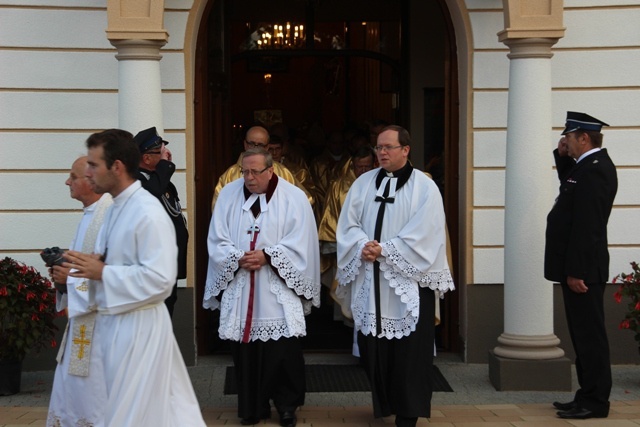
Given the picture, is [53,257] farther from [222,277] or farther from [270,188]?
[270,188]

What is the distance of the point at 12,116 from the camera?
9.89 meters

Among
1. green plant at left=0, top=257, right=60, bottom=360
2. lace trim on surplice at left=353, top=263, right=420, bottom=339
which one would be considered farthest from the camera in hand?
green plant at left=0, top=257, right=60, bottom=360

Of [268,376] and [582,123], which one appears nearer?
[268,376]

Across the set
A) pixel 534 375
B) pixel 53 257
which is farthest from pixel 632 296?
pixel 53 257

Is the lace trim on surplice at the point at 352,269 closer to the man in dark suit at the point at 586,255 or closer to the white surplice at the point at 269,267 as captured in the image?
the white surplice at the point at 269,267

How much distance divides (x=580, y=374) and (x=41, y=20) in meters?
5.48

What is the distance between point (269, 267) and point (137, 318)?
8.89 ft

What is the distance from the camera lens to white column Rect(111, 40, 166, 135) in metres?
9.00

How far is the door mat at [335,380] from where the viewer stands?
9398 mm

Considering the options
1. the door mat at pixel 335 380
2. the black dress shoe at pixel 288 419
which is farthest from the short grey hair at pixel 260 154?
the door mat at pixel 335 380

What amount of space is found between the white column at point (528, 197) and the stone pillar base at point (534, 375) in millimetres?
64

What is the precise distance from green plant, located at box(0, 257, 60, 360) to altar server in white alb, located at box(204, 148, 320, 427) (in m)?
1.66

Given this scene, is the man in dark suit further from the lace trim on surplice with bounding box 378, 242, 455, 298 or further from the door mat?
the door mat

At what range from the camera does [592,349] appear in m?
8.25
